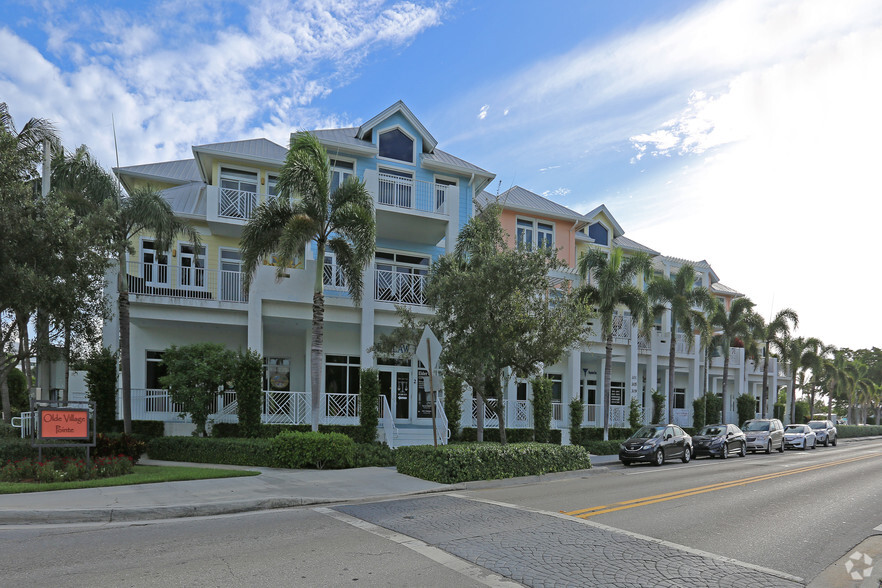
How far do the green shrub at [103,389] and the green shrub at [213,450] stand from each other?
6.60 feet

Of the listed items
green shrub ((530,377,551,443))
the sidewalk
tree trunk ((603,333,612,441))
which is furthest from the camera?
tree trunk ((603,333,612,441))

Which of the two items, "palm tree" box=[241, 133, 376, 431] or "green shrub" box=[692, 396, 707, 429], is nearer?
"palm tree" box=[241, 133, 376, 431]

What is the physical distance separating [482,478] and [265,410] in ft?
29.3

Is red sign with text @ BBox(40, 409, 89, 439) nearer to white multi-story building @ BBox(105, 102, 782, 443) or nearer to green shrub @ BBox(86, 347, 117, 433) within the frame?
green shrub @ BBox(86, 347, 117, 433)

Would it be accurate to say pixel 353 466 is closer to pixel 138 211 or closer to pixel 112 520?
pixel 112 520

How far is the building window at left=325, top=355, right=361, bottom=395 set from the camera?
934 inches

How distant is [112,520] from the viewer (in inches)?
364

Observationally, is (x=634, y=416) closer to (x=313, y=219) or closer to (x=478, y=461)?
(x=478, y=461)

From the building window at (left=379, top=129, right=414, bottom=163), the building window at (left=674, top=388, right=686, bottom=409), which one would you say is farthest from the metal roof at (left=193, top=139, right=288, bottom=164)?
the building window at (left=674, top=388, right=686, bottom=409)

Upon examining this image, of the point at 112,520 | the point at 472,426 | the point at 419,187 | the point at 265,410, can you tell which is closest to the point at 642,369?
the point at 472,426

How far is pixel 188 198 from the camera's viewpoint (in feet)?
79.3

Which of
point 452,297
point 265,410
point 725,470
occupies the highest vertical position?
point 452,297

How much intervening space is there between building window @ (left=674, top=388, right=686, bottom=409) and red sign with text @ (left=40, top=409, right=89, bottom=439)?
37.8 meters

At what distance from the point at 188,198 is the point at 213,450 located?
11849mm
